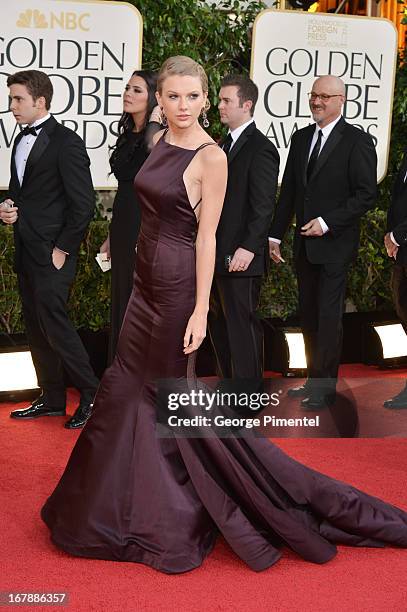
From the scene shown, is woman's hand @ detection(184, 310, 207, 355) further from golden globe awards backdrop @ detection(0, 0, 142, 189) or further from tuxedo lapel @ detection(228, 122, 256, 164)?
golden globe awards backdrop @ detection(0, 0, 142, 189)

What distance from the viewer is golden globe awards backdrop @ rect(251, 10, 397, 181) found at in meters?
5.88

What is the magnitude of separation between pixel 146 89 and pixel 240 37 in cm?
155

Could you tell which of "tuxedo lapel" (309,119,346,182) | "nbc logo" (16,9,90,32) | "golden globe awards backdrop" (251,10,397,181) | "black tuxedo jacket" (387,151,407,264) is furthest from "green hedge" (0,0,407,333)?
"tuxedo lapel" (309,119,346,182)

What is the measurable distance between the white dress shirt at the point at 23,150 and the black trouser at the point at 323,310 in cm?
156

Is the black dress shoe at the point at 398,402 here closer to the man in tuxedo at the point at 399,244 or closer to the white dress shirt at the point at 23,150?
the man in tuxedo at the point at 399,244

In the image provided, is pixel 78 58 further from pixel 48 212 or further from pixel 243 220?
pixel 243 220

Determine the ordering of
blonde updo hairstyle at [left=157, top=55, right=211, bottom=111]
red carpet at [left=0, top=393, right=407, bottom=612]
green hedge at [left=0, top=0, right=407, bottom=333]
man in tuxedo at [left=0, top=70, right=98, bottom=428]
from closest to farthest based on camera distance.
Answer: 1. red carpet at [left=0, top=393, right=407, bottom=612]
2. blonde updo hairstyle at [left=157, top=55, right=211, bottom=111]
3. man in tuxedo at [left=0, top=70, right=98, bottom=428]
4. green hedge at [left=0, top=0, right=407, bottom=333]

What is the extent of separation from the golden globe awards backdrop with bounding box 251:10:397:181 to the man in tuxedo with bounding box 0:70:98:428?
172cm

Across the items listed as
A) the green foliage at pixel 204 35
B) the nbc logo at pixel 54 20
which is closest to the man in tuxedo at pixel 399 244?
the green foliage at pixel 204 35

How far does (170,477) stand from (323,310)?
223 centimetres

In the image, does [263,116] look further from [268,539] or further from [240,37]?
[268,539]

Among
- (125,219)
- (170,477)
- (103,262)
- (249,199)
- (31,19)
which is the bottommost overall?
(170,477)

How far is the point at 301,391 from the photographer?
18.1 ft

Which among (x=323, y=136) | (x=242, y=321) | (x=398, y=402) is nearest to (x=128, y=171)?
(x=242, y=321)
